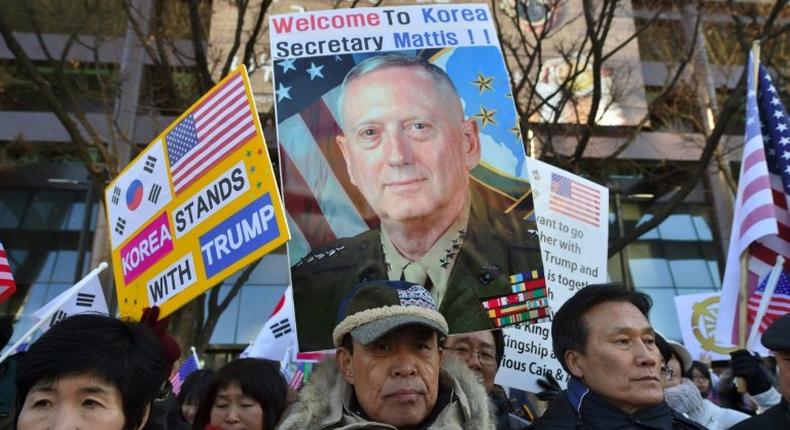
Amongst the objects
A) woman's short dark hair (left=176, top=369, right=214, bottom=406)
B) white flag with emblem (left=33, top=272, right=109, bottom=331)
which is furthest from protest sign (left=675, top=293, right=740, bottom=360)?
white flag with emblem (left=33, top=272, right=109, bottom=331)

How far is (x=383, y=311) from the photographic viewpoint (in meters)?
2.15

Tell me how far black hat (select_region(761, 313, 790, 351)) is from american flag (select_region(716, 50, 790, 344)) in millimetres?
1347

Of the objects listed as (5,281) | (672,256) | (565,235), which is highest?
(672,256)

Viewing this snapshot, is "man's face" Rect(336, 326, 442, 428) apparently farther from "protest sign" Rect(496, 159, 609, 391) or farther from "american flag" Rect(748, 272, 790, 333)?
"american flag" Rect(748, 272, 790, 333)

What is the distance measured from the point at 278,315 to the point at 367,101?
112 inches

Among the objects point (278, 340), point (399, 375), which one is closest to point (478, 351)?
point (399, 375)

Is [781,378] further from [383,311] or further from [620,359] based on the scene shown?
[383,311]

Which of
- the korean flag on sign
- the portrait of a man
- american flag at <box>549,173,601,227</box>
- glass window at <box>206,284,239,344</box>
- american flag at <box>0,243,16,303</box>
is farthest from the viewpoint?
glass window at <box>206,284,239,344</box>

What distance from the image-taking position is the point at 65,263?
1975 centimetres

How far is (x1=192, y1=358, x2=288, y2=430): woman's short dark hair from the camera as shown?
3.28 m

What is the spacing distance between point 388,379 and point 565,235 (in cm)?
283

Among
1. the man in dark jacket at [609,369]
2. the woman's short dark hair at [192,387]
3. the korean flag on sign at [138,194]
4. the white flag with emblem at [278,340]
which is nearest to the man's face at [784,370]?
the man in dark jacket at [609,369]

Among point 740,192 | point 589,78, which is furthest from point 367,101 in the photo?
point 589,78

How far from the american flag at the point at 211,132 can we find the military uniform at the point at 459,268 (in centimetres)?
66
